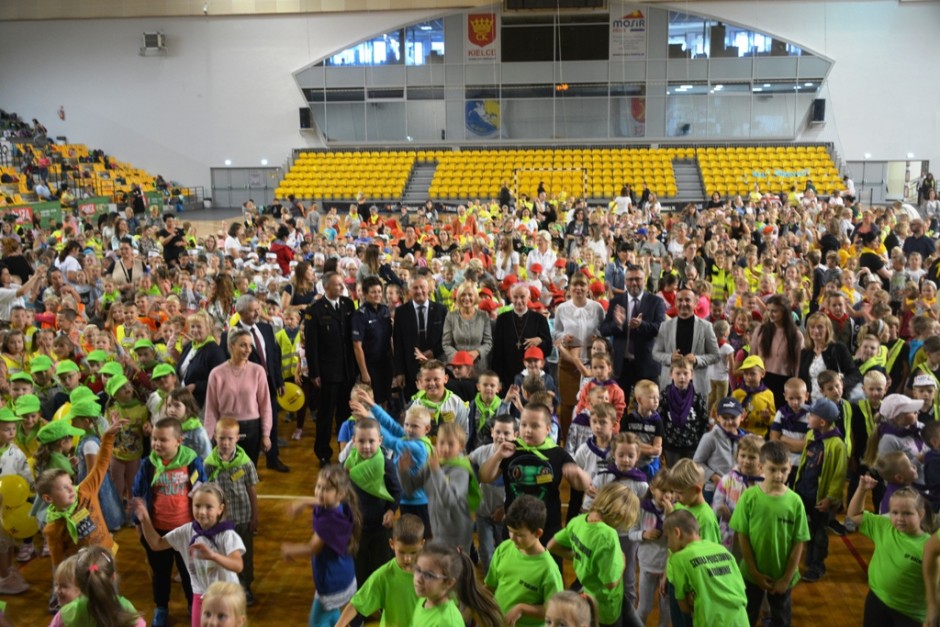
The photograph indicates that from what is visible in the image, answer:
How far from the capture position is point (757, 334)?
6781 mm

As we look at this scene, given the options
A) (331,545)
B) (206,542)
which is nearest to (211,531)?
(206,542)

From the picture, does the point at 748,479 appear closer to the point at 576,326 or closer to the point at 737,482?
the point at 737,482

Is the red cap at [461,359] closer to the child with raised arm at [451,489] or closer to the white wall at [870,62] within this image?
the child with raised arm at [451,489]

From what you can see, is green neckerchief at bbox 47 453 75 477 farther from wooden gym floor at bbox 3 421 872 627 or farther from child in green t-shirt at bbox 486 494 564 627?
child in green t-shirt at bbox 486 494 564 627

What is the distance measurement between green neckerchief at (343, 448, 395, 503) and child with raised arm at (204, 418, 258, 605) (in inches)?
28.3

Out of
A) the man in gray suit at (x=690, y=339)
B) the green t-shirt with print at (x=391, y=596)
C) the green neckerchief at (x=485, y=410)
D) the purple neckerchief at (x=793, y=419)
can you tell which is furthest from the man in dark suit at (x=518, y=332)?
the green t-shirt with print at (x=391, y=596)

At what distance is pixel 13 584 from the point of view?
5.27m

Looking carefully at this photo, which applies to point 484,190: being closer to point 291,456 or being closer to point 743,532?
point 291,456

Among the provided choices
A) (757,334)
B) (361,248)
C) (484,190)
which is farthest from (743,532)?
(484,190)

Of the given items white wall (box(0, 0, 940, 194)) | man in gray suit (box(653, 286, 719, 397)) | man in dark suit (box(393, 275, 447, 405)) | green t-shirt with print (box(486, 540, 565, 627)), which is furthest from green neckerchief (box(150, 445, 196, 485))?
white wall (box(0, 0, 940, 194))

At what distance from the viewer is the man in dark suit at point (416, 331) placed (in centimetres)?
715

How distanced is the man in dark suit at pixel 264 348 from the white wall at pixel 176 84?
882 inches

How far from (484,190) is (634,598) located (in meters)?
20.7

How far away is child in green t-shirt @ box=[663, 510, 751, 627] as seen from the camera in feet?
11.7
